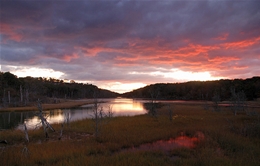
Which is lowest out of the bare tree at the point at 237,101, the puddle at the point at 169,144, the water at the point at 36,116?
the water at the point at 36,116

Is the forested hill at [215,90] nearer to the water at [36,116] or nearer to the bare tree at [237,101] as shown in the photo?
the bare tree at [237,101]

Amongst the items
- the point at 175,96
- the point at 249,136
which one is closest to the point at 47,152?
the point at 249,136

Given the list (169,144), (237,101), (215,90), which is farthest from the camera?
(215,90)

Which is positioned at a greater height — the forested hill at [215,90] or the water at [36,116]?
the forested hill at [215,90]

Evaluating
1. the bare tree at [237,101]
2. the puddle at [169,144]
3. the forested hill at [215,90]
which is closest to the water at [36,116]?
the puddle at [169,144]

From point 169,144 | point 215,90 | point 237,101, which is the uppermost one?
point 215,90

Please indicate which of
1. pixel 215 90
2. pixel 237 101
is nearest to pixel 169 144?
pixel 237 101

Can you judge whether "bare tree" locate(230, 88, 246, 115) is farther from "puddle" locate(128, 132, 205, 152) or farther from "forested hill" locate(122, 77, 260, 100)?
"puddle" locate(128, 132, 205, 152)

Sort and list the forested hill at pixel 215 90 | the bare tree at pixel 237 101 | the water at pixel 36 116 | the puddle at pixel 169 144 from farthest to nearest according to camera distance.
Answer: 1. the forested hill at pixel 215 90
2. the bare tree at pixel 237 101
3. the water at pixel 36 116
4. the puddle at pixel 169 144

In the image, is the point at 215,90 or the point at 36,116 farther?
the point at 215,90

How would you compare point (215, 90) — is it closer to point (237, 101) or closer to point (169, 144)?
point (237, 101)

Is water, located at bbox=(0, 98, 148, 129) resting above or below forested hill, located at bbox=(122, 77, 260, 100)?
below

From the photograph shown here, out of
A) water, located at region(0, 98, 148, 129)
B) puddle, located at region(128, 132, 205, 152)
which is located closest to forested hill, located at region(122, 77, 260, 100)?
water, located at region(0, 98, 148, 129)

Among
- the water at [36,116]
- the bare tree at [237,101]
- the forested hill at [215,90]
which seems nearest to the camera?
the water at [36,116]
